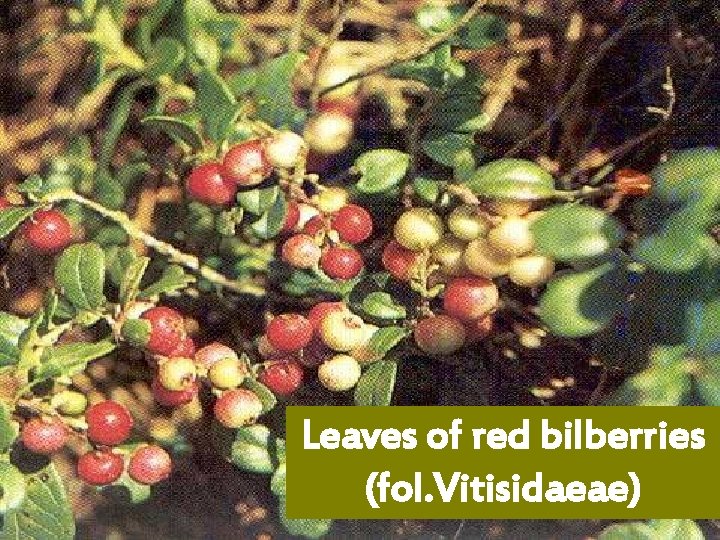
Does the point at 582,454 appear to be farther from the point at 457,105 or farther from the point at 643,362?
the point at 457,105

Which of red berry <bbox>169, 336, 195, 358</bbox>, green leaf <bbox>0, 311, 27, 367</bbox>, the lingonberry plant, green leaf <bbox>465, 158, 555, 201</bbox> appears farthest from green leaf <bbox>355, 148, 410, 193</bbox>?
green leaf <bbox>0, 311, 27, 367</bbox>

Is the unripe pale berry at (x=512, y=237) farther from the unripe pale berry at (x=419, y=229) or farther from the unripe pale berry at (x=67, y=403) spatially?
the unripe pale berry at (x=67, y=403)

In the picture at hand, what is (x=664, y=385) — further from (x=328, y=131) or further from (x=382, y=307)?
(x=328, y=131)

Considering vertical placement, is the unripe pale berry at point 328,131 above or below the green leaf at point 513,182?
below

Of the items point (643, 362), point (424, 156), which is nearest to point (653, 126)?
point (424, 156)

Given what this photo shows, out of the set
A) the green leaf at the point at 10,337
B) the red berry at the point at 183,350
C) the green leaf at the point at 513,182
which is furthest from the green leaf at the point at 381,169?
the green leaf at the point at 10,337

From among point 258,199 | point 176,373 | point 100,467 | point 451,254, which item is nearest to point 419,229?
point 451,254

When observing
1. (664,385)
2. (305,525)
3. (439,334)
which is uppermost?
(664,385)
